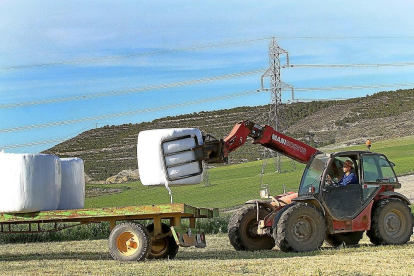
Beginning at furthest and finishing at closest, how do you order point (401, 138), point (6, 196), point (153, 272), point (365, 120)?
point (365, 120), point (401, 138), point (6, 196), point (153, 272)

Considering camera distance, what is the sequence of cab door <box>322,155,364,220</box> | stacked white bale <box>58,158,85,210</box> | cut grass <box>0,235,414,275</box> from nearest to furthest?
1. cut grass <box>0,235,414,275</box>
2. stacked white bale <box>58,158,85,210</box>
3. cab door <box>322,155,364,220</box>

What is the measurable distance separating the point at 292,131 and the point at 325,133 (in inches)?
186

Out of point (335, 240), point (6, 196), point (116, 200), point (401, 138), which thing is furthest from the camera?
point (401, 138)

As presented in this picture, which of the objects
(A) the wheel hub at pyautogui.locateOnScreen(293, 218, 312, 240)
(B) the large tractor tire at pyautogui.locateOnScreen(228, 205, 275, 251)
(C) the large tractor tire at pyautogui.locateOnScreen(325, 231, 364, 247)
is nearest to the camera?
(A) the wheel hub at pyautogui.locateOnScreen(293, 218, 312, 240)

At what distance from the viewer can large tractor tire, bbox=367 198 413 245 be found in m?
15.0

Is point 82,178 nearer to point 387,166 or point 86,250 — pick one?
point 86,250

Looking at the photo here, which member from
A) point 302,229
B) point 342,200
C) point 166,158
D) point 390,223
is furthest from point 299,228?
point 166,158

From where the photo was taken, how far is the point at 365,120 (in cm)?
10075

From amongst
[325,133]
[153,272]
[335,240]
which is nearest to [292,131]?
[325,133]

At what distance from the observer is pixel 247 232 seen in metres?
15.6

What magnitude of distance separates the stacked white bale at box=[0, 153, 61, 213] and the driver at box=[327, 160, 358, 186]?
589cm

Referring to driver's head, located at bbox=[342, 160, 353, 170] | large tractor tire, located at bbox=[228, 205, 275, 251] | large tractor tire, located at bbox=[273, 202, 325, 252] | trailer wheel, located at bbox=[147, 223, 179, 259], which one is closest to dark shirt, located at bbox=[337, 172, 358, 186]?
driver's head, located at bbox=[342, 160, 353, 170]

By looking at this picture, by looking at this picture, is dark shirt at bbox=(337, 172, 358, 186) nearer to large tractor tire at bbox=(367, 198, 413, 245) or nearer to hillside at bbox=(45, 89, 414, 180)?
large tractor tire at bbox=(367, 198, 413, 245)

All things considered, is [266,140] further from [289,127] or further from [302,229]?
[289,127]
